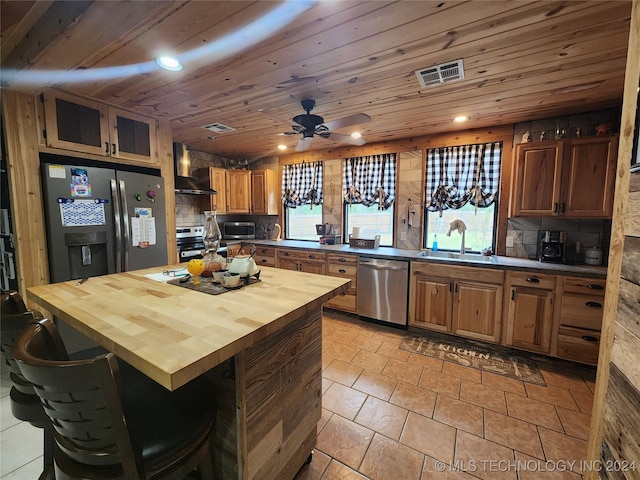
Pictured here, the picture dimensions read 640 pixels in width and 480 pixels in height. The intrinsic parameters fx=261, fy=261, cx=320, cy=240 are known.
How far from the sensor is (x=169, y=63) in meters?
1.83

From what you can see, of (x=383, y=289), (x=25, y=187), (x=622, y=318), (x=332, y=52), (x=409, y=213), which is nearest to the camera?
(x=622, y=318)

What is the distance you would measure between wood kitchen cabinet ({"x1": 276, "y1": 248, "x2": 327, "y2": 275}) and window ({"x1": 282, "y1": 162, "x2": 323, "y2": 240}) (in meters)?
0.80

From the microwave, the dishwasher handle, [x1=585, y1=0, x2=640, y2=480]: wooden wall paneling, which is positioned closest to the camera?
[x1=585, y1=0, x2=640, y2=480]: wooden wall paneling

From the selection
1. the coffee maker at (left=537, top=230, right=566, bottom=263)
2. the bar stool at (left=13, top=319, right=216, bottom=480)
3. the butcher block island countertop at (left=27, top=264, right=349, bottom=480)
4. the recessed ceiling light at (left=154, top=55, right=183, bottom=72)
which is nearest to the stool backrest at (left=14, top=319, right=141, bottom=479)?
the bar stool at (left=13, top=319, right=216, bottom=480)

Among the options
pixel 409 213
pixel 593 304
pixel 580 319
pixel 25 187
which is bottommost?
pixel 580 319

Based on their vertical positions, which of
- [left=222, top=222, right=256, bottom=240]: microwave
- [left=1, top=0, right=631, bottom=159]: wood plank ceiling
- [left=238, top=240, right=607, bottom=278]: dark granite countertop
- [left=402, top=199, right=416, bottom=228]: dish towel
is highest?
[left=1, top=0, right=631, bottom=159]: wood plank ceiling

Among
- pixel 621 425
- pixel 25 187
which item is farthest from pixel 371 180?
pixel 25 187

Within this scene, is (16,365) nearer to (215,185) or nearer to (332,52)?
(332,52)

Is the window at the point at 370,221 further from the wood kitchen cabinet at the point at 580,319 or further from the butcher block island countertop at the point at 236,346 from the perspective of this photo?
the butcher block island countertop at the point at 236,346

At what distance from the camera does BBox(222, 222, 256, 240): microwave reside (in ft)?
15.9

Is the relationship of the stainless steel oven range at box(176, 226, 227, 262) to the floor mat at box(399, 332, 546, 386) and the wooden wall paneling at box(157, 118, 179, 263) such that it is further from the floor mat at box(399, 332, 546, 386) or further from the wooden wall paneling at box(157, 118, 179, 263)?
the floor mat at box(399, 332, 546, 386)

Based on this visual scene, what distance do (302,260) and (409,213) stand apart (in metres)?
1.73

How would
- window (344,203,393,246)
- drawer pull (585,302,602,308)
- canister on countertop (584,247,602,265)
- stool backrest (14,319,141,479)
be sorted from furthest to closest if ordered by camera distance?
window (344,203,393,246) → canister on countertop (584,247,602,265) → drawer pull (585,302,602,308) → stool backrest (14,319,141,479)

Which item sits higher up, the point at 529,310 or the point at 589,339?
the point at 529,310
